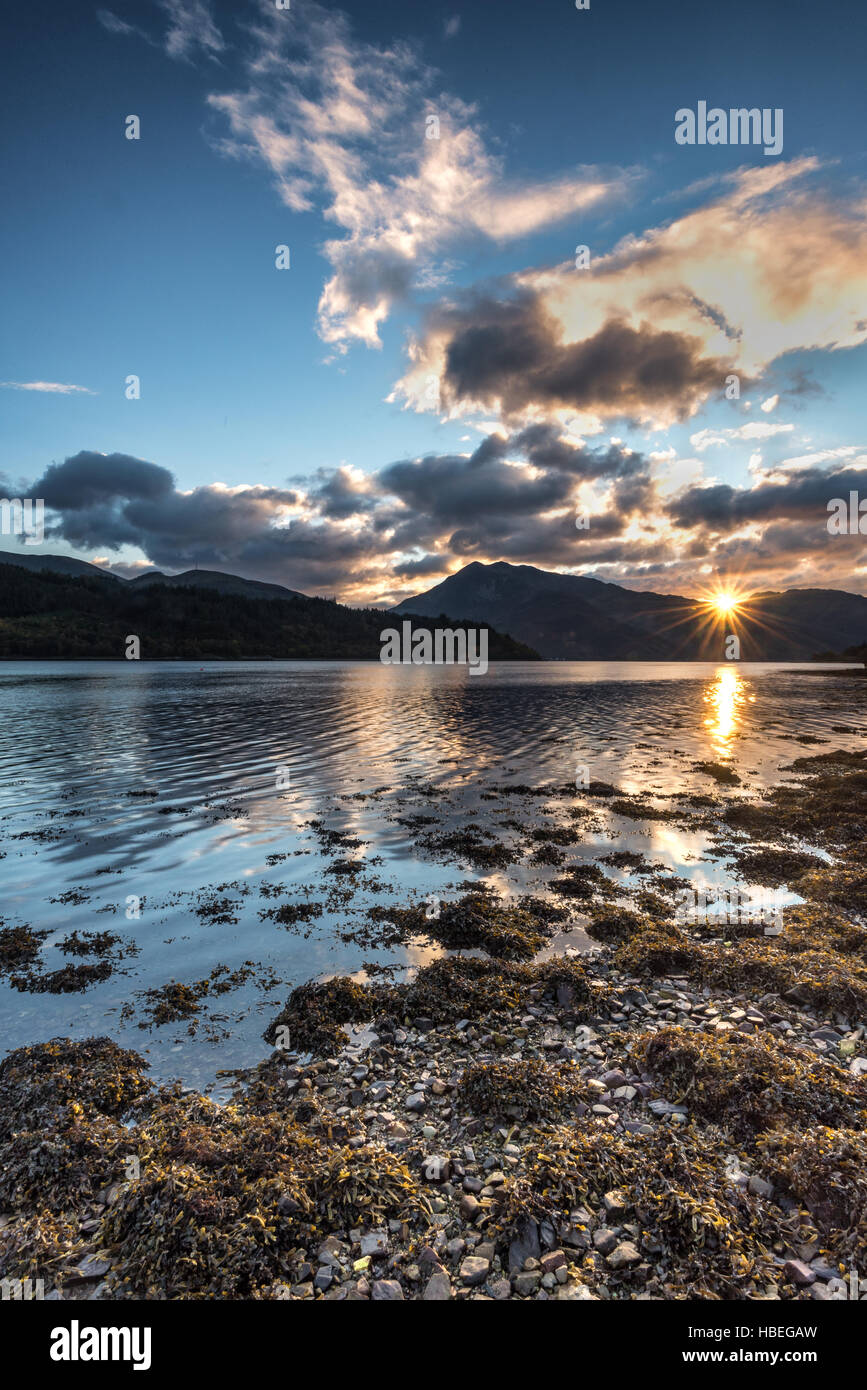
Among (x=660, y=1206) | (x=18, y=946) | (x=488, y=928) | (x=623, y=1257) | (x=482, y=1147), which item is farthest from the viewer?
(x=488, y=928)

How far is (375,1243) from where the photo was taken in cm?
555

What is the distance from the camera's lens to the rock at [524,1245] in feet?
17.4

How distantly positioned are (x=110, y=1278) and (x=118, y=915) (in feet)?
35.4

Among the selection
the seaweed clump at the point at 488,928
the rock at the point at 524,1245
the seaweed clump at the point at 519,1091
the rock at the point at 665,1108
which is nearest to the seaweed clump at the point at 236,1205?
the rock at the point at 524,1245

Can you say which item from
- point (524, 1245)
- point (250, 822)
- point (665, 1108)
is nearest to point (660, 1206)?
point (524, 1245)

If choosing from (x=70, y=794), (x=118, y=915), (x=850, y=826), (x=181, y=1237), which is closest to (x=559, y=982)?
(x=181, y=1237)

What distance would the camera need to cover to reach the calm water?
11.6 metres

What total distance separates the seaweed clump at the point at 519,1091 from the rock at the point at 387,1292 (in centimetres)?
253

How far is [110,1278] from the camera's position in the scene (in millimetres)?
5336

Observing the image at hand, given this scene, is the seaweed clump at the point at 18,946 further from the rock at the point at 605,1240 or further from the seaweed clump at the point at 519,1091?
the rock at the point at 605,1240

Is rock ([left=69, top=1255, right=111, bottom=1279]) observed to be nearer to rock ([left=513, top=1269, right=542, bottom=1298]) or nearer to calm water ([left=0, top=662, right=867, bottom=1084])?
calm water ([left=0, top=662, right=867, bottom=1084])

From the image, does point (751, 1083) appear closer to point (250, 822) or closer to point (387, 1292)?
point (387, 1292)

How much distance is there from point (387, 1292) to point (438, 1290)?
0.46 metres
